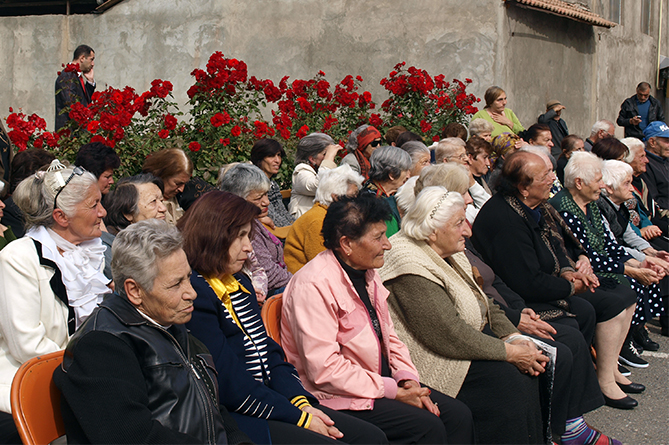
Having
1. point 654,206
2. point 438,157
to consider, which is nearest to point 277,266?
point 438,157

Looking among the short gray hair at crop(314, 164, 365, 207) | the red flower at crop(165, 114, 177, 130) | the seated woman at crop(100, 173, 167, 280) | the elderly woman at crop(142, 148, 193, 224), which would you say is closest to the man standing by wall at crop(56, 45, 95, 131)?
the red flower at crop(165, 114, 177, 130)

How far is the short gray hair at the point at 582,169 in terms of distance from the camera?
553 centimetres

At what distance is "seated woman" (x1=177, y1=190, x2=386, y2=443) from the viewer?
2732mm

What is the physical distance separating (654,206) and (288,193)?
4255 mm

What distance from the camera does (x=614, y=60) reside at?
14953mm

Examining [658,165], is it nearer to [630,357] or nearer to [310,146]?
[630,357]

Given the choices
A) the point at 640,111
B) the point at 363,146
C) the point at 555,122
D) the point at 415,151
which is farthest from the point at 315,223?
the point at 640,111

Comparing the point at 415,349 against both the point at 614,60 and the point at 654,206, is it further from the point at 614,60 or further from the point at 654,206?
the point at 614,60

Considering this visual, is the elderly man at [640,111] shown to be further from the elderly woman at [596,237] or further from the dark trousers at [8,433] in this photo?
the dark trousers at [8,433]

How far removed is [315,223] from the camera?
15.0ft

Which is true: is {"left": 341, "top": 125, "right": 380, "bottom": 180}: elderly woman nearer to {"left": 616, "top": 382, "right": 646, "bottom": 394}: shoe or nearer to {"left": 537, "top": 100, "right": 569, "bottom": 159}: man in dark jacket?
{"left": 616, "top": 382, "right": 646, "bottom": 394}: shoe

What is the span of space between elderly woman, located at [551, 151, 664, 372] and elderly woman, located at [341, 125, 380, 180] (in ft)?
7.11

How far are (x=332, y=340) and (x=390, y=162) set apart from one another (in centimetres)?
277

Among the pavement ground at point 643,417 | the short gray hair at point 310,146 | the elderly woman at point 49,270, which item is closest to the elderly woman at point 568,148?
the short gray hair at point 310,146
